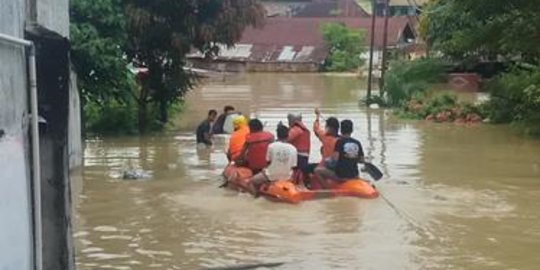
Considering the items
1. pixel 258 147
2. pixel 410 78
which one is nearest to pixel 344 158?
pixel 258 147

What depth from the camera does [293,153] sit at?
12.9 meters

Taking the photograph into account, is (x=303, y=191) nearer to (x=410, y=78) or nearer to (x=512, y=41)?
(x=512, y=41)

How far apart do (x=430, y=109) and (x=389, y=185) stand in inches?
531

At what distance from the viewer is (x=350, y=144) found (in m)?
13.1

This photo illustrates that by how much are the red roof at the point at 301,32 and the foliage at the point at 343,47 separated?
129cm

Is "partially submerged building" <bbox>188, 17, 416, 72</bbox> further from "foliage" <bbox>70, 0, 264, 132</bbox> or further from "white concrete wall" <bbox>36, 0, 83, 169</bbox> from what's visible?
"white concrete wall" <bbox>36, 0, 83, 169</bbox>

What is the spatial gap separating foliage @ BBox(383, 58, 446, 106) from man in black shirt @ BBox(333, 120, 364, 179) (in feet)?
59.3

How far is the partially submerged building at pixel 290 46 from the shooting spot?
223 ft

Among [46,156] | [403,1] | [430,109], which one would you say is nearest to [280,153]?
[46,156]

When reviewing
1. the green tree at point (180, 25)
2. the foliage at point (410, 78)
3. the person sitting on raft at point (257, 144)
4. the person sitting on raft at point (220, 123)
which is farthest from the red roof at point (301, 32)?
the person sitting on raft at point (257, 144)

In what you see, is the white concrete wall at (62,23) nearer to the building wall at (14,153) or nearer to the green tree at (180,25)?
the building wall at (14,153)

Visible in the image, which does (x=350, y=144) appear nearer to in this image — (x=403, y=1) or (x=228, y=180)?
(x=228, y=180)

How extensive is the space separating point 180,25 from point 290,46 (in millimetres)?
49509

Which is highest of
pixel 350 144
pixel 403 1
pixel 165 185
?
pixel 403 1
